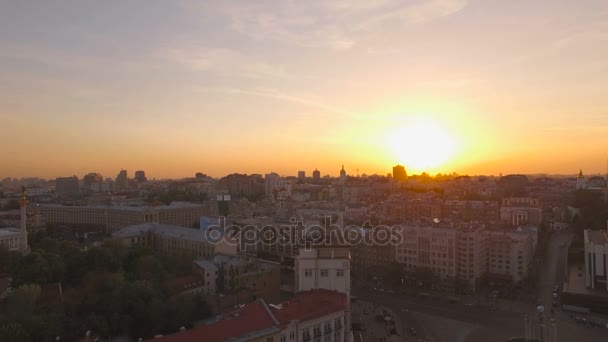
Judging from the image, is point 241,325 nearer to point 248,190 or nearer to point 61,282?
point 61,282

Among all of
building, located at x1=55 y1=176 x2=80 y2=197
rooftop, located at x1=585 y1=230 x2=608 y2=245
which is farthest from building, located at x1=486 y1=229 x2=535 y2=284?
building, located at x1=55 y1=176 x2=80 y2=197

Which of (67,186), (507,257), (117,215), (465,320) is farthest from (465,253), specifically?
(67,186)

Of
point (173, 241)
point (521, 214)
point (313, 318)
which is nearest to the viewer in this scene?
point (313, 318)

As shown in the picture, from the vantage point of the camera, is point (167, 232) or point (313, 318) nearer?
point (313, 318)

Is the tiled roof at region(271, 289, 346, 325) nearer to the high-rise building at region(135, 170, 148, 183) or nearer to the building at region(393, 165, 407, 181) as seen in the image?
the building at region(393, 165, 407, 181)

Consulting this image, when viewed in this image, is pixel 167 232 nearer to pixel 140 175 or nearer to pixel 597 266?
pixel 597 266

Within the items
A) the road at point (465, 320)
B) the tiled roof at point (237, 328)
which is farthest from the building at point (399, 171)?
the tiled roof at point (237, 328)
